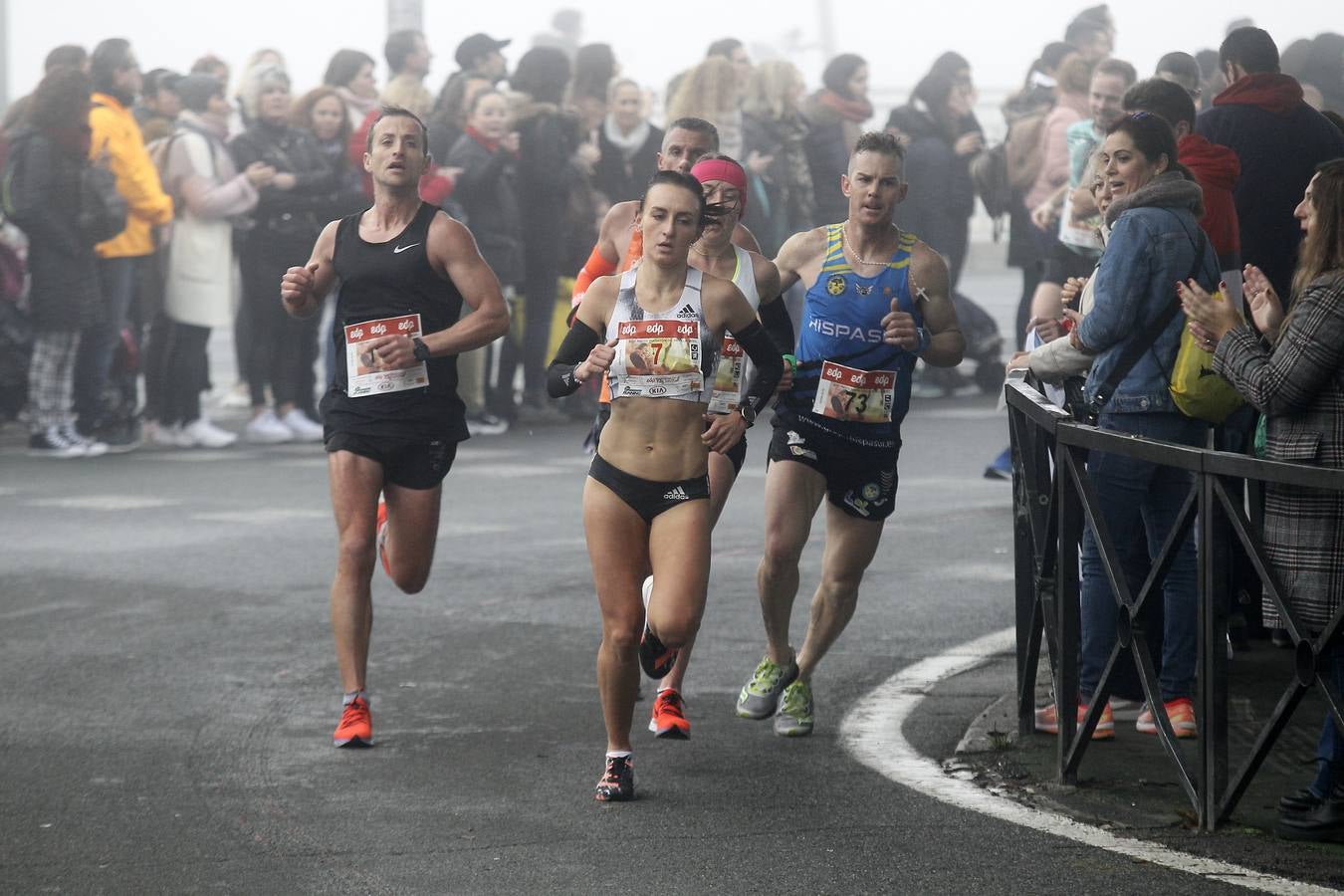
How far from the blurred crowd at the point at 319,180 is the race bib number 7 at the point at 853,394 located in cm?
563

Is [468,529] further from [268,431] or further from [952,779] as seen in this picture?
[952,779]

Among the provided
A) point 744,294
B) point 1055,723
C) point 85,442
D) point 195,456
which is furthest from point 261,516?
point 1055,723

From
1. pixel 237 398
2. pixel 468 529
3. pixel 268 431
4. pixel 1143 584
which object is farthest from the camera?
pixel 237 398

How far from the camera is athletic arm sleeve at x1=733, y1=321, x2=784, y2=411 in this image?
247 inches

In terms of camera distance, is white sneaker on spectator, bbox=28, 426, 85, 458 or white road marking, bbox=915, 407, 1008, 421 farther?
white road marking, bbox=915, 407, 1008, 421

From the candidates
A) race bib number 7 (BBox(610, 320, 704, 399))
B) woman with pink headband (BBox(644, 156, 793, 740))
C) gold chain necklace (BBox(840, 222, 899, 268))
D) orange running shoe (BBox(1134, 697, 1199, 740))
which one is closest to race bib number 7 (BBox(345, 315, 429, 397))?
woman with pink headband (BBox(644, 156, 793, 740))

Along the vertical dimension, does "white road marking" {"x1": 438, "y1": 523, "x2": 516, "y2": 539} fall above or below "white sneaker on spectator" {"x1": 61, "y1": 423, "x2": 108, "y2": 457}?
above

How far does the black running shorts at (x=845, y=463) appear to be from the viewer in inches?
271

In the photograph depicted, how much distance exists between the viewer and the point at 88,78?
44.3 feet

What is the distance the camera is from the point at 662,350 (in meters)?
6.09

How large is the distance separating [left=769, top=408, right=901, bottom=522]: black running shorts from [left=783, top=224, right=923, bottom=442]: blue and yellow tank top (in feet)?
0.12

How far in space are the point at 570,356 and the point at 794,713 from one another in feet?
4.78

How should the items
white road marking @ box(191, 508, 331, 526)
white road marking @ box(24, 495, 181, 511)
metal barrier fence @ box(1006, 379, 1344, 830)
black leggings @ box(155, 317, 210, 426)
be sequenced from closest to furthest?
metal barrier fence @ box(1006, 379, 1344, 830) → white road marking @ box(191, 508, 331, 526) → white road marking @ box(24, 495, 181, 511) → black leggings @ box(155, 317, 210, 426)

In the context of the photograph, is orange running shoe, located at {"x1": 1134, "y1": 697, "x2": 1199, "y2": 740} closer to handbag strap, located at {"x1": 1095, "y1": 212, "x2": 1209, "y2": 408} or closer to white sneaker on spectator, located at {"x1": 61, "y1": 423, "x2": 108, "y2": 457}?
handbag strap, located at {"x1": 1095, "y1": 212, "x2": 1209, "y2": 408}
